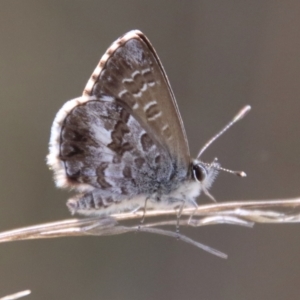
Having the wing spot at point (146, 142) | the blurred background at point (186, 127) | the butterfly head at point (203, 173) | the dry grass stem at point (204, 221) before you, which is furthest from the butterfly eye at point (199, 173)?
the blurred background at point (186, 127)

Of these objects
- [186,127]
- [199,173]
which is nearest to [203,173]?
[199,173]

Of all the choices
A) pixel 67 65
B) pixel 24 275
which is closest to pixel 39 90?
pixel 67 65

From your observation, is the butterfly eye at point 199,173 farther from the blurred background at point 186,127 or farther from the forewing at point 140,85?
the blurred background at point 186,127

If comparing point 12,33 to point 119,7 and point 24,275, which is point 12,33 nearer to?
point 119,7

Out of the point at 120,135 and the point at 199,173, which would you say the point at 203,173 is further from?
the point at 120,135

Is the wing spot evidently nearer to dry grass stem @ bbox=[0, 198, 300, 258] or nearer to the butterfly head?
the butterfly head

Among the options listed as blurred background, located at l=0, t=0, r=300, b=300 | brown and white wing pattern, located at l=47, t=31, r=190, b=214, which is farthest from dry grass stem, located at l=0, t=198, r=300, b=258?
blurred background, located at l=0, t=0, r=300, b=300
